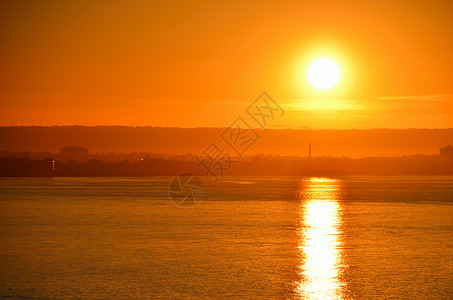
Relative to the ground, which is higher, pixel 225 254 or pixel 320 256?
pixel 320 256

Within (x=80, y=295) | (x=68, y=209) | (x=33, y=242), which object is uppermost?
(x=68, y=209)

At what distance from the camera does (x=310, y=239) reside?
826 inches

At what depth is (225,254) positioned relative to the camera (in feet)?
58.1

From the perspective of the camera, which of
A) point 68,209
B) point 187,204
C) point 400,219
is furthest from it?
point 187,204

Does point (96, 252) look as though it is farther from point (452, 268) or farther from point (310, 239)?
point (452, 268)

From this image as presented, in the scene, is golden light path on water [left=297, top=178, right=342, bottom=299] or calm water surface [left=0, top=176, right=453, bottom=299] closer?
golden light path on water [left=297, top=178, right=342, bottom=299]

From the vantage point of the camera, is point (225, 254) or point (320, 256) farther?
point (225, 254)

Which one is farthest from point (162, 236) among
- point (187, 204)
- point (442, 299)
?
point (187, 204)

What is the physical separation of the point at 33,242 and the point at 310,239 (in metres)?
8.77

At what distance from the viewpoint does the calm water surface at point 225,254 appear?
1333cm

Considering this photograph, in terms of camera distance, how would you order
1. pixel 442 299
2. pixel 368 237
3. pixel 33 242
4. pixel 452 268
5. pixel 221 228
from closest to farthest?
1. pixel 442 299
2. pixel 452 268
3. pixel 33 242
4. pixel 368 237
5. pixel 221 228

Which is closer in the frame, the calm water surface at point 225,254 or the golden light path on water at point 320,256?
the golden light path on water at point 320,256

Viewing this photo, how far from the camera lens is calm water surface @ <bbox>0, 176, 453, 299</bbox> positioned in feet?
43.7

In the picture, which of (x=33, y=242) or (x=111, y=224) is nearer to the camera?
(x=33, y=242)
